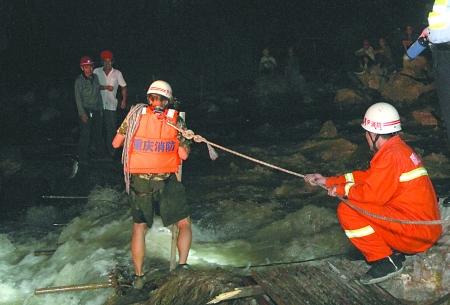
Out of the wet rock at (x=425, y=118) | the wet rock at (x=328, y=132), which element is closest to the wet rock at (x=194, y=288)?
the wet rock at (x=328, y=132)

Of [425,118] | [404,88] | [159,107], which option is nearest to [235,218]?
[159,107]

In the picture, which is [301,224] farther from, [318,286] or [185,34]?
[185,34]

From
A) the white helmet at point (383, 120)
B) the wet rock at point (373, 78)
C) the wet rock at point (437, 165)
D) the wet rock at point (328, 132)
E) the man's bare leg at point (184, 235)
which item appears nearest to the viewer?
the white helmet at point (383, 120)

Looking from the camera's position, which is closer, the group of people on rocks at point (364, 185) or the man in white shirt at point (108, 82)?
the group of people on rocks at point (364, 185)

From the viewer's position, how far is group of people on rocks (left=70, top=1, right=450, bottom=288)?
12.8ft

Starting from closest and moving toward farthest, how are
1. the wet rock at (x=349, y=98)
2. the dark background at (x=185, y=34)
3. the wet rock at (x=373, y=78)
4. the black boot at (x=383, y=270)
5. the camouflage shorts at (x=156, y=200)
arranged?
the black boot at (x=383, y=270)
the camouflage shorts at (x=156, y=200)
the wet rock at (x=349, y=98)
the wet rock at (x=373, y=78)
the dark background at (x=185, y=34)

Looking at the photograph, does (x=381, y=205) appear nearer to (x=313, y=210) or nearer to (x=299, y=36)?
(x=313, y=210)

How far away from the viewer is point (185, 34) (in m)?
24.2

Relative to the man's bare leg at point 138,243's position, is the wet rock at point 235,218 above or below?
below

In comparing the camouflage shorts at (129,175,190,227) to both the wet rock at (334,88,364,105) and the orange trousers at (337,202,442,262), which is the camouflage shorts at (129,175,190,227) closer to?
the orange trousers at (337,202,442,262)

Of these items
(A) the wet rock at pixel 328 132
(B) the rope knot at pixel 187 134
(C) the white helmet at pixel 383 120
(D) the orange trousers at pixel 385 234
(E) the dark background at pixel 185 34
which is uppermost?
(E) the dark background at pixel 185 34

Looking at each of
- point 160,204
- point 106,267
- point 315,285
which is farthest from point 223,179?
point 315,285

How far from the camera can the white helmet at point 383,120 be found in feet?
13.5

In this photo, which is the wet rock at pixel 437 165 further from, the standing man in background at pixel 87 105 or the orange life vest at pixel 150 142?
the standing man in background at pixel 87 105
